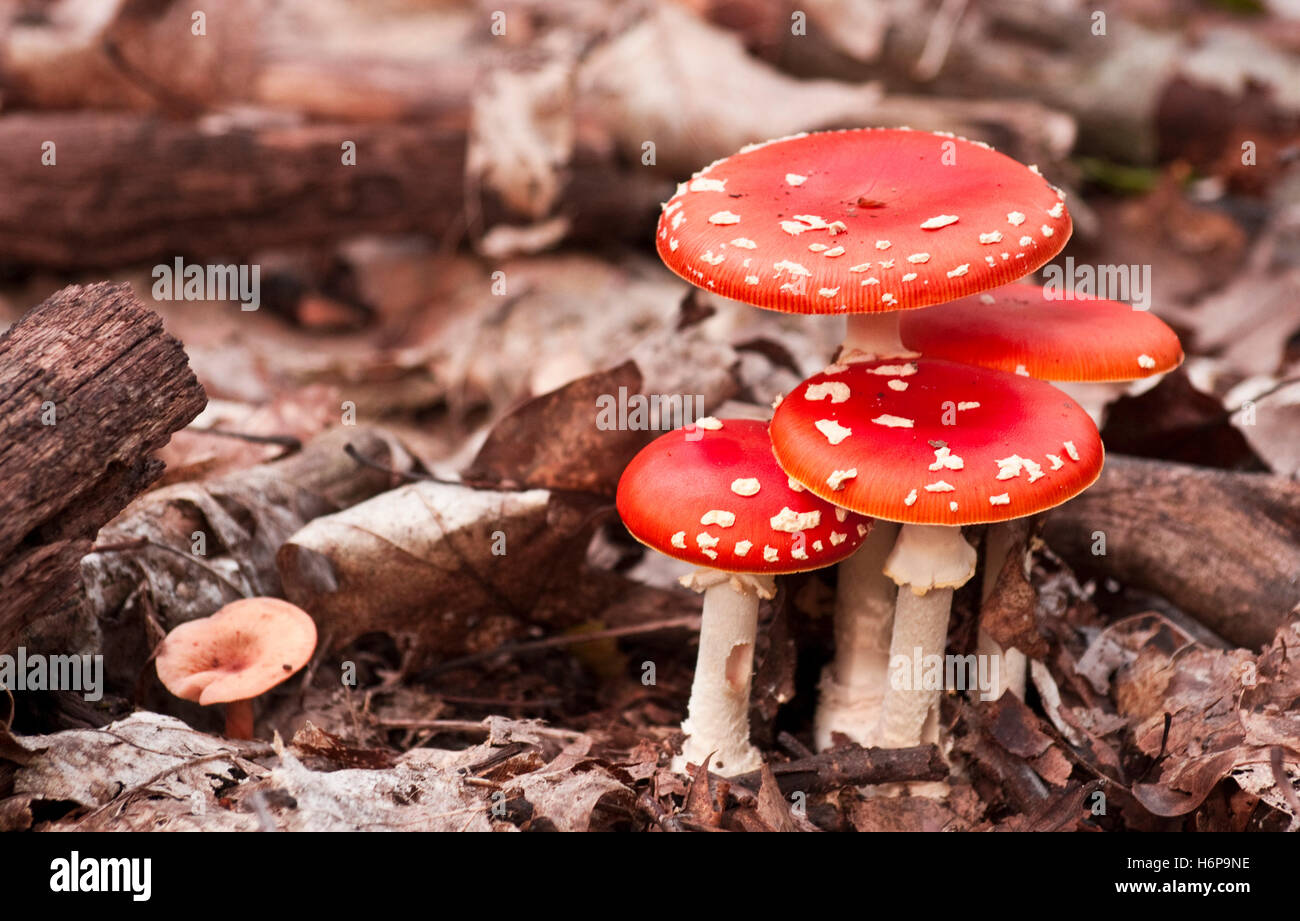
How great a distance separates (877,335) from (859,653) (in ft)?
3.72

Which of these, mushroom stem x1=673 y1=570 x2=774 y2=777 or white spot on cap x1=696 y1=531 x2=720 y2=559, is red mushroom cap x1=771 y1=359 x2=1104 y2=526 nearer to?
white spot on cap x1=696 y1=531 x2=720 y2=559

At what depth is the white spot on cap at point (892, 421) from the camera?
129 inches

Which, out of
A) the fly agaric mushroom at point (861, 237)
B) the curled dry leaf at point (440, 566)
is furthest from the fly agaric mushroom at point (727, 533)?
the curled dry leaf at point (440, 566)

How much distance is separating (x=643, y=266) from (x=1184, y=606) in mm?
5114

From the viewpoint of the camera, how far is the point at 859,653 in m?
4.02

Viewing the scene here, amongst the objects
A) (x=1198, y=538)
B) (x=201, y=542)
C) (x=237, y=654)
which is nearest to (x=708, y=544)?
(x=237, y=654)

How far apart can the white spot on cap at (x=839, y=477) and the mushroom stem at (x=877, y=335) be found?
666 mm

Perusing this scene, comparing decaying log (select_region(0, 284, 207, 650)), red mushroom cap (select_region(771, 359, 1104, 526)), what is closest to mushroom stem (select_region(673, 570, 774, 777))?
red mushroom cap (select_region(771, 359, 1104, 526))

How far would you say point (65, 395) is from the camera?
9.98ft

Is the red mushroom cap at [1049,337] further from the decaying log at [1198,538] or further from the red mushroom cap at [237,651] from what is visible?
the red mushroom cap at [237,651]

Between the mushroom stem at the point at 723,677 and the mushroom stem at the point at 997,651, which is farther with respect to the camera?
the mushroom stem at the point at 997,651
